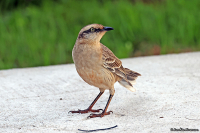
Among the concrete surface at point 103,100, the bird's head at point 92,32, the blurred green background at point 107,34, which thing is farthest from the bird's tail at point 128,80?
the blurred green background at point 107,34

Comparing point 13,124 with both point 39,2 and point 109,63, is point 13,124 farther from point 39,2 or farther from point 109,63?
point 39,2

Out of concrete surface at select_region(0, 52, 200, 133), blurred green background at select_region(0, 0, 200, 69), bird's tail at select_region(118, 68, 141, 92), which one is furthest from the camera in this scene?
blurred green background at select_region(0, 0, 200, 69)

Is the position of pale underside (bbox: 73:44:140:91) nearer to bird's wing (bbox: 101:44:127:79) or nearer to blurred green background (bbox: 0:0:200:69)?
bird's wing (bbox: 101:44:127:79)

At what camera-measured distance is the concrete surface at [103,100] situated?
3607mm

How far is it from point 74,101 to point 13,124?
39.7 inches

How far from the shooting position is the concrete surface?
3607 mm

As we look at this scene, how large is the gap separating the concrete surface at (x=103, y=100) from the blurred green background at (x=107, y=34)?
42.3 inches

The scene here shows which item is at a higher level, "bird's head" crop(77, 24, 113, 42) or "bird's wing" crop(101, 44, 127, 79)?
"bird's head" crop(77, 24, 113, 42)

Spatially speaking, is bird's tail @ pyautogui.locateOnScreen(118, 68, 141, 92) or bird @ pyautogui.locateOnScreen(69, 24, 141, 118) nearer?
bird @ pyautogui.locateOnScreen(69, 24, 141, 118)

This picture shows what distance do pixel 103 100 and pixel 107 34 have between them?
3.65 meters

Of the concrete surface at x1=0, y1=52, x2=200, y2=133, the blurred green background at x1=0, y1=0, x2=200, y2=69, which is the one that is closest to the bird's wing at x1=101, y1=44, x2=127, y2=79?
the concrete surface at x1=0, y1=52, x2=200, y2=133

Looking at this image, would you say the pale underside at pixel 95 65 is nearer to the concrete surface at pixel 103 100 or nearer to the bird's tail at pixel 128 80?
the bird's tail at pixel 128 80

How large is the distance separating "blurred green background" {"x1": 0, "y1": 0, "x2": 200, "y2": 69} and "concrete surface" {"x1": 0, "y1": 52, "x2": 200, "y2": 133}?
3.52 feet

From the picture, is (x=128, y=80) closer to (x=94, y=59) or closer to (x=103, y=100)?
(x=103, y=100)
